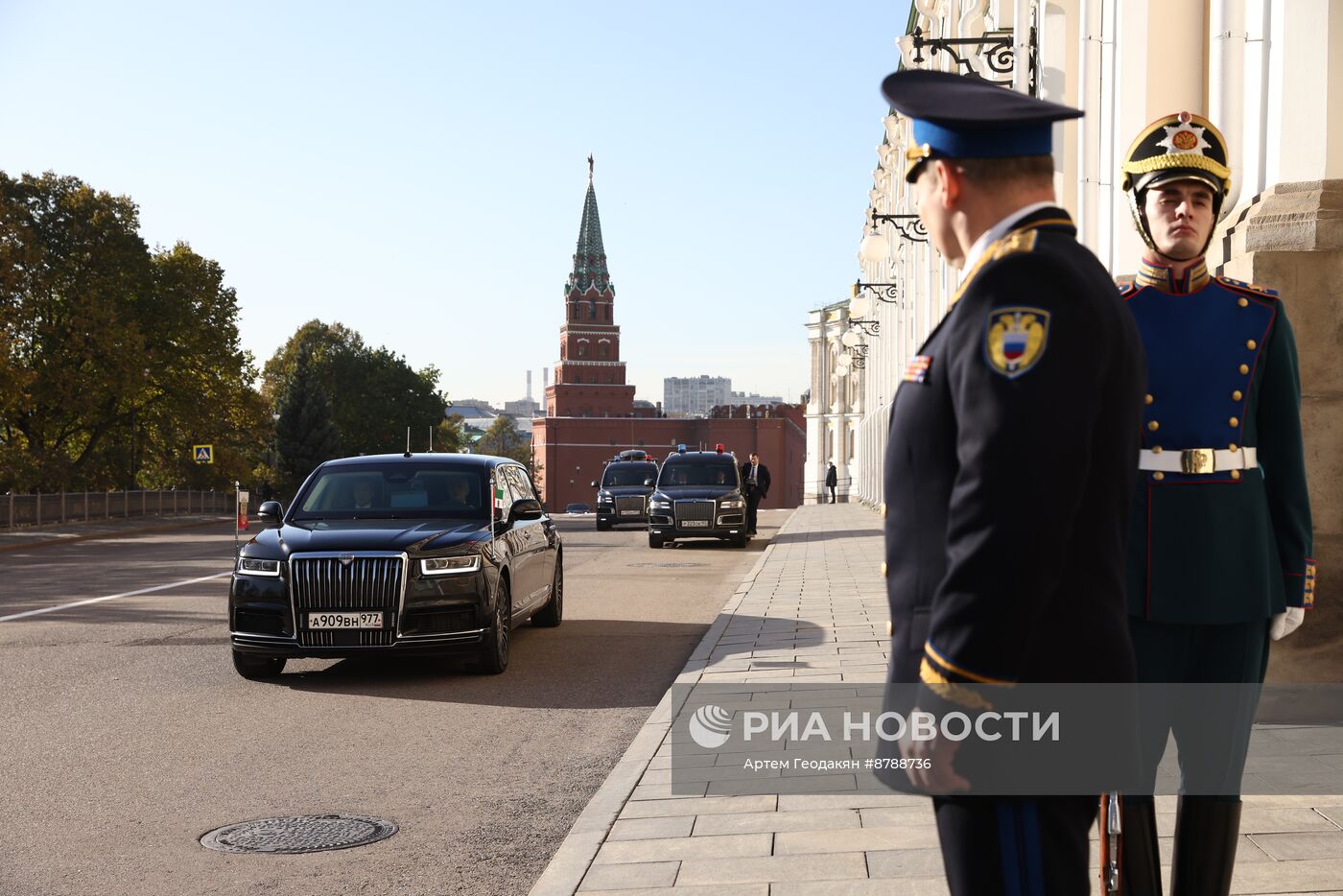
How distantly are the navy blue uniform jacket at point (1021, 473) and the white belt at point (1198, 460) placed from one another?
1223mm

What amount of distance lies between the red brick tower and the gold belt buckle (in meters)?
144

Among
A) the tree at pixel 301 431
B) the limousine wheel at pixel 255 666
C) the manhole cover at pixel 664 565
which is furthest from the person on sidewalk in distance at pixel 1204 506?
the tree at pixel 301 431

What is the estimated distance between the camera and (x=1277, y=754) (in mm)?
6238

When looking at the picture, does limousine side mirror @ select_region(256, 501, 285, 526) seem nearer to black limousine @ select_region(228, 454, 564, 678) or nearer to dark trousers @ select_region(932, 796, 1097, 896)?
black limousine @ select_region(228, 454, 564, 678)

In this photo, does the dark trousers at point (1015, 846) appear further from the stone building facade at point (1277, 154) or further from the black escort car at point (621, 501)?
the black escort car at point (621, 501)

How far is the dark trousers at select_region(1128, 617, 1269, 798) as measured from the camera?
3.57 metres

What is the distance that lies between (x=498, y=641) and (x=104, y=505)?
38.1m

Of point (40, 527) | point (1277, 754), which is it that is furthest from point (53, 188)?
point (1277, 754)

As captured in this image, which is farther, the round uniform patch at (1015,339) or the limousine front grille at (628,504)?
the limousine front grille at (628,504)

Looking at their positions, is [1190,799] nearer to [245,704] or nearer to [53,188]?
[245,704]

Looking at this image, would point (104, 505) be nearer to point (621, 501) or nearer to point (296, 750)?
point (621, 501)

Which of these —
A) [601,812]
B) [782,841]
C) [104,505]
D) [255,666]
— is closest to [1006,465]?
[782,841]

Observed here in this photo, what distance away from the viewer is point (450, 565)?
10398 mm

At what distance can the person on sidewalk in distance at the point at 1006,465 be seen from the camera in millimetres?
2334
